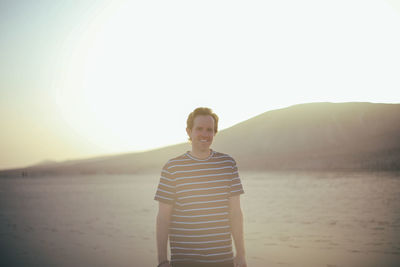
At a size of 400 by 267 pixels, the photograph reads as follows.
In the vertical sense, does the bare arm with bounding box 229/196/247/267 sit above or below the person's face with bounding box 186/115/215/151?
below

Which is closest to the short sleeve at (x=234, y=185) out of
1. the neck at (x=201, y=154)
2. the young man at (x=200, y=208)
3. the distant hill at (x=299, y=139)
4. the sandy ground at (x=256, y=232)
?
the young man at (x=200, y=208)

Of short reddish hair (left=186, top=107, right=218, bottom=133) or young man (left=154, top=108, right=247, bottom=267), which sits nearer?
young man (left=154, top=108, right=247, bottom=267)

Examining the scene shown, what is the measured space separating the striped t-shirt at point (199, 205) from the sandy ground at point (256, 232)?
394 centimetres

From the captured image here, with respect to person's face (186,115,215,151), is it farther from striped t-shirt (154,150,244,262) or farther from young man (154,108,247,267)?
striped t-shirt (154,150,244,262)

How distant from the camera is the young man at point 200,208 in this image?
2805 millimetres

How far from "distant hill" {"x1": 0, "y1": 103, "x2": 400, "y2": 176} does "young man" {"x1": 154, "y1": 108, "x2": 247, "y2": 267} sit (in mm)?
39530

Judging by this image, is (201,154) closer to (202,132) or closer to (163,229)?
(202,132)

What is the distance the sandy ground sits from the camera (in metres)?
6.90

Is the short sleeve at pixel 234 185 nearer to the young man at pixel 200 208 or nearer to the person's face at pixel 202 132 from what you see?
the young man at pixel 200 208

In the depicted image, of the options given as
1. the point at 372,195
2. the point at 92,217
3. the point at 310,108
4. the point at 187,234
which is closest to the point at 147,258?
the point at 187,234

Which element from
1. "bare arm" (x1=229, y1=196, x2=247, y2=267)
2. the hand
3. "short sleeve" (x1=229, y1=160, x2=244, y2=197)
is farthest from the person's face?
the hand

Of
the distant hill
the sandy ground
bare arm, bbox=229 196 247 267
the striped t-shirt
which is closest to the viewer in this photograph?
the striped t-shirt

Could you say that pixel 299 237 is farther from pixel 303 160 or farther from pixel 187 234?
pixel 303 160

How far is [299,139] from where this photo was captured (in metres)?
66.3
